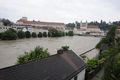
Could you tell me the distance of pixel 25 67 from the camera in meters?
6.11

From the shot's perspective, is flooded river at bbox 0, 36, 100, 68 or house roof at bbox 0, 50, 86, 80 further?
flooded river at bbox 0, 36, 100, 68

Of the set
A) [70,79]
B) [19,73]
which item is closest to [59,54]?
[70,79]

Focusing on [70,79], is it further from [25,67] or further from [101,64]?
[101,64]

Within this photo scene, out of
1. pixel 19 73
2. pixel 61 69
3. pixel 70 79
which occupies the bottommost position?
pixel 70 79

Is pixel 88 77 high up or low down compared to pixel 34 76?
down

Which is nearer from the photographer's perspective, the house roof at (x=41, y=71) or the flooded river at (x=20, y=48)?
the house roof at (x=41, y=71)

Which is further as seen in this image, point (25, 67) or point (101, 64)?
point (101, 64)

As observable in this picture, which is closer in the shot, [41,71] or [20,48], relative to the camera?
[41,71]

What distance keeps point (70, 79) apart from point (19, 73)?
3.55m

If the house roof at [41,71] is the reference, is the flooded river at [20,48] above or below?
below

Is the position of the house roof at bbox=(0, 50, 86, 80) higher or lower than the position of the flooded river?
higher

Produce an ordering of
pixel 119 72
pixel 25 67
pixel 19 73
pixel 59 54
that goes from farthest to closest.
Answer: pixel 59 54 → pixel 25 67 → pixel 19 73 → pixel 119 72

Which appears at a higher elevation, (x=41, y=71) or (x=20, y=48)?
(x=41, y=71)

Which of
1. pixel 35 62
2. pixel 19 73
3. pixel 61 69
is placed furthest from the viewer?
pixel 61 69
